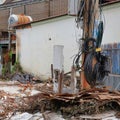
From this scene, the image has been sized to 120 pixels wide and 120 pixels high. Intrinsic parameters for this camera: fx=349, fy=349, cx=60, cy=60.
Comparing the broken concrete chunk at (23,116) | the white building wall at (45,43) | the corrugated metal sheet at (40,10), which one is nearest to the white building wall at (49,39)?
the white building wall at (45,43)

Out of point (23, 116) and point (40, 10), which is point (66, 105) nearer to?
point (23, 116)

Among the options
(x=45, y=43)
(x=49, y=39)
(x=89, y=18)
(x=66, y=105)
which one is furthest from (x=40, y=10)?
(x=66, y=105)

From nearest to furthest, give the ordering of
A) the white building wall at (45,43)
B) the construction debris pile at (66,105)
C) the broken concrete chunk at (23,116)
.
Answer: the construction debris pile at (66,105), the broken concrete chunk at (23,116), the white building wall at (45,43)

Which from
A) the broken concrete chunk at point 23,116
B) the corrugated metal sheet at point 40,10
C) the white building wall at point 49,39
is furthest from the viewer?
the corrugated metal sheet at point 40,10

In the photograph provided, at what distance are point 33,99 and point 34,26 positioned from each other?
9.22 m

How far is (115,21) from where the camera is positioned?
12102 millimetres

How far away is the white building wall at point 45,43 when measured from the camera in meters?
14.8

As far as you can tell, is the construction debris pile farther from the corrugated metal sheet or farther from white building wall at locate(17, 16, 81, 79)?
the corrugated metal sheet

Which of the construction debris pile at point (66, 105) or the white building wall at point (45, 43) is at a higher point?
the white building wall at point (45, 43)

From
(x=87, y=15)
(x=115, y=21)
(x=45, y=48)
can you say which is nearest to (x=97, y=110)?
(x=87, y=15)

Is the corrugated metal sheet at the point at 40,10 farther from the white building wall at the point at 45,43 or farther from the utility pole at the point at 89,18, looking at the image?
the utility pole at the point at 89,18

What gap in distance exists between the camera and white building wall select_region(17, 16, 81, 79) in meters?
14.8

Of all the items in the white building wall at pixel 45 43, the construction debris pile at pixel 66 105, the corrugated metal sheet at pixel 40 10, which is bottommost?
the construction debris pile at pixel 66 105

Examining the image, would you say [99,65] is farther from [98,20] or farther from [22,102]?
[22,102]
